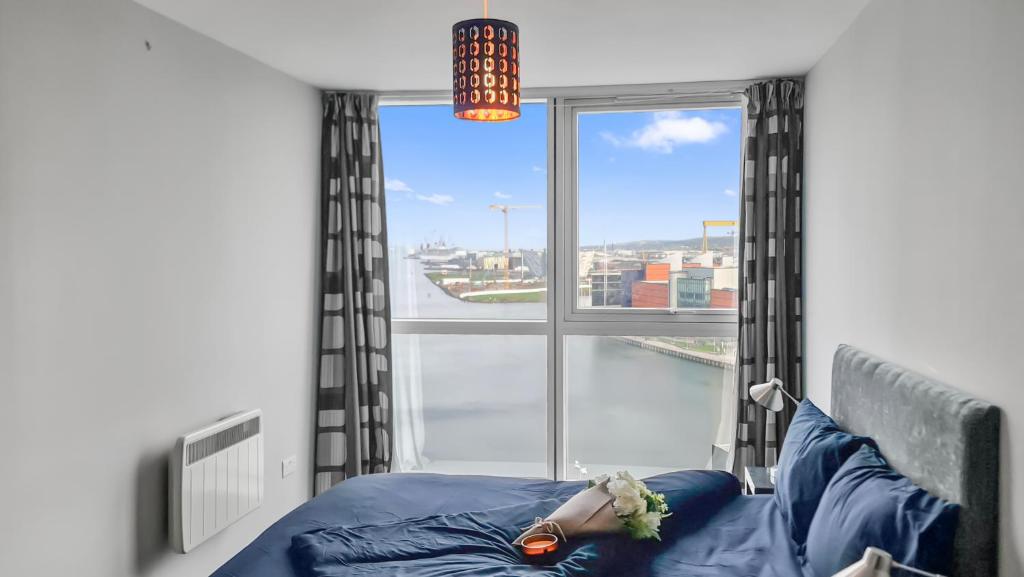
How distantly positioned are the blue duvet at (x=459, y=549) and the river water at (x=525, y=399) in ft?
6.17

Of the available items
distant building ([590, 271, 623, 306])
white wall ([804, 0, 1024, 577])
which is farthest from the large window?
white wall ([804, 0, 1024, 577])

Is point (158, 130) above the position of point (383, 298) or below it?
above

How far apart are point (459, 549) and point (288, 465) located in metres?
2.13

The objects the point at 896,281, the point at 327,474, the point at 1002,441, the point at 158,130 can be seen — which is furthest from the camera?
the point at 327,474

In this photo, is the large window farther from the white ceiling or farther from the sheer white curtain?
the white ceiling

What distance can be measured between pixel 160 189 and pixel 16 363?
0.96m

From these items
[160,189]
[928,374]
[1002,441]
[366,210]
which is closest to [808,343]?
[928,374]

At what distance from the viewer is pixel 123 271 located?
2.77 m

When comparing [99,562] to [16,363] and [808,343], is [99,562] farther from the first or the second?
[808,343]

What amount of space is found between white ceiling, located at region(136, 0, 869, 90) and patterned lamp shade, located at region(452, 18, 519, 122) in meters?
0.77

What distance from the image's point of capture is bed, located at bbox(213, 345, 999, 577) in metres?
1.77

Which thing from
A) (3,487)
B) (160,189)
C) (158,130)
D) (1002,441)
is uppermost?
(158,130)

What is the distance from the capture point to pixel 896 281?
8.20 feet

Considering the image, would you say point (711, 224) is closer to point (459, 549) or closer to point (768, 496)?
point (768, 496)
